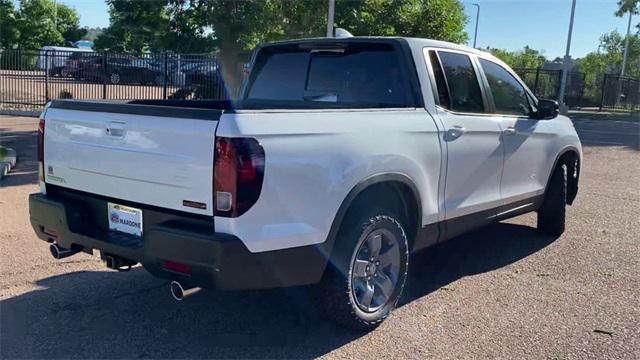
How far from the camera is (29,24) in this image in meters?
47.5

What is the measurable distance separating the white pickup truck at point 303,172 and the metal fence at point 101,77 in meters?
12.7

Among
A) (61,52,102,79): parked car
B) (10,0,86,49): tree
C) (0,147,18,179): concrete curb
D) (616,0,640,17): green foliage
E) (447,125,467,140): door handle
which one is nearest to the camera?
(447,125,467,140): door handle

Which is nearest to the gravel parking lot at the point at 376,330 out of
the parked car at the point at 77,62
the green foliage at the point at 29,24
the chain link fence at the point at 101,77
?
the chain link fence at the point at 101,77

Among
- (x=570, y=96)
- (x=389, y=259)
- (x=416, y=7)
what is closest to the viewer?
(x=389, y=259)

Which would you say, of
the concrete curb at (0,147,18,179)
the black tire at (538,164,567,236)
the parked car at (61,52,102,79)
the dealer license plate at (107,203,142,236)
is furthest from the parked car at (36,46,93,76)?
the dealer license plate at (107,203,142,236)

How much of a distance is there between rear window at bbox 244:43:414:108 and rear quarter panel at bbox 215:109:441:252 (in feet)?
2.03

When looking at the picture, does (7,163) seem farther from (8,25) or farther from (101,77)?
(8,25)

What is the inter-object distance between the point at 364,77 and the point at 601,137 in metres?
17.0

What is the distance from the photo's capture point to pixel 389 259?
13.8 feet

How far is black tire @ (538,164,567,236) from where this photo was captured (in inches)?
254

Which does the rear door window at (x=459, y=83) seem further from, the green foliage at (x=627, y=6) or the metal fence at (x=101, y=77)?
the green foliage at (x=627, y=6)

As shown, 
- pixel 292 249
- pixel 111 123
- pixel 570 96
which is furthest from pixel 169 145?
pixel 570 96

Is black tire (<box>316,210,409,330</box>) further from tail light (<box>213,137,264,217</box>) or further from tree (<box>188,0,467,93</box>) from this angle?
tree (<box>188,0,467,93</box>)

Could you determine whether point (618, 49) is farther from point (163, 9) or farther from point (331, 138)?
point (331, 138)
